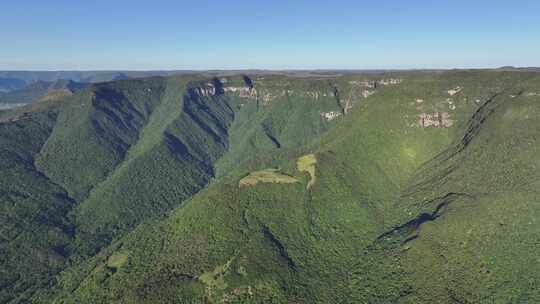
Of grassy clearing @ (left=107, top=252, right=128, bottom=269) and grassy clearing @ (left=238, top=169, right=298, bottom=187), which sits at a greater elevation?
grassy clearing @ (left=238, top=169, right=298, bottom=187)

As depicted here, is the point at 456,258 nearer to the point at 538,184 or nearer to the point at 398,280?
the point at 398,280

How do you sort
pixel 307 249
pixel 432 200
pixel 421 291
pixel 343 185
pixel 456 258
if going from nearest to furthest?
pixel 421 291 → pixel 456 258 → pixel 307 249 → pixel 432 200 → pixel 343 185

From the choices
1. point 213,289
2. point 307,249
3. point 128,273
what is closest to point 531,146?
point 307,249

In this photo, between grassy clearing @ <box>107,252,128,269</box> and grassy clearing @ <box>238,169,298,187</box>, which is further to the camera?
grassy clearing @ <box>238,169,298,187</box>

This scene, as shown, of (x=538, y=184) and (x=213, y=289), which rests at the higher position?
(x=538, y=184)

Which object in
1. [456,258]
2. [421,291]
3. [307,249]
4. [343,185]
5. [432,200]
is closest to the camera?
[421,291]

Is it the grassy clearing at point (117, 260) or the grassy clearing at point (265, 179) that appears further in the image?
the grassy clearing at point (265, 179)

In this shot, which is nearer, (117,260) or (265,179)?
(117,260)

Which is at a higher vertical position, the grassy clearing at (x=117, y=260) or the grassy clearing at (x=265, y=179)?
the grassy clearing at (x=265, y=179)

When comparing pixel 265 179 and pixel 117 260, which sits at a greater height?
pixel 265 179

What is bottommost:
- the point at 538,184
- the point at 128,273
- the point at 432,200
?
the point at 128,273

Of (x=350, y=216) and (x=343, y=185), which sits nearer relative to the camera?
(x=350, y=216)
